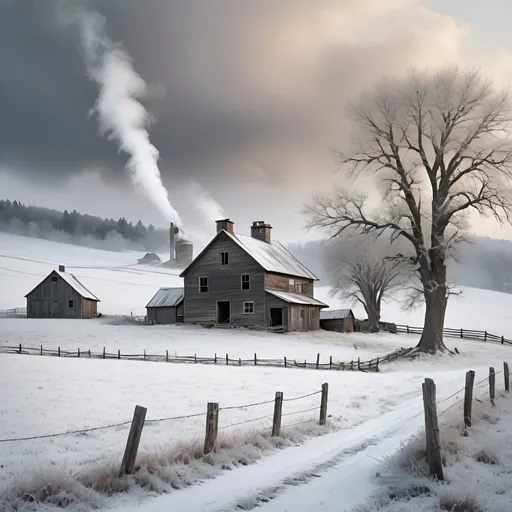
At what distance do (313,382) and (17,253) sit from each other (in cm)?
5593

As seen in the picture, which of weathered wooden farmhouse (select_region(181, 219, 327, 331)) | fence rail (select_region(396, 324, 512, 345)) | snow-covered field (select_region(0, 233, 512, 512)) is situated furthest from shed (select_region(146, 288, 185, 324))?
fence rail (select_region(396, 324, 512, 345))

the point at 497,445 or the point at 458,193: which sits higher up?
the point at 458,193

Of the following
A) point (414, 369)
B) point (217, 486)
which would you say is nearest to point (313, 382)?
point (414, 369)

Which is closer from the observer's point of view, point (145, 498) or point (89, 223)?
point (145, 498)

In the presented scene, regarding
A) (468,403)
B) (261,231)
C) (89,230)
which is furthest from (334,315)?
(89,230)

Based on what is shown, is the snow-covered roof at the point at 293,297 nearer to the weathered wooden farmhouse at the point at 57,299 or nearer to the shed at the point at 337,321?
the shed at the point at 337,321

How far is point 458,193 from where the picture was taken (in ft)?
Answer: 106

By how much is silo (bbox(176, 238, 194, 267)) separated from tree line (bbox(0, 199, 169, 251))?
236 inches

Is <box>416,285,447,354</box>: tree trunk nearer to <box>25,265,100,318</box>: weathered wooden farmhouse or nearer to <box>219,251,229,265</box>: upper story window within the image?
<box>219,251,229,265</box>: upper story window

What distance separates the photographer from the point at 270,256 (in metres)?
49.5

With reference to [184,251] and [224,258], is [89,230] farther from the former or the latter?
[224,258]

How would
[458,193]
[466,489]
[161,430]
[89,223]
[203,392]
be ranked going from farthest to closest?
[89,223]
[458,193]
[203,392]
[161,430]
[466,489]

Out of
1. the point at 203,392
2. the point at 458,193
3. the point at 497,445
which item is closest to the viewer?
the point at 497,445

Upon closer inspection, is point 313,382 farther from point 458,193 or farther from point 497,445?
point 458,193
